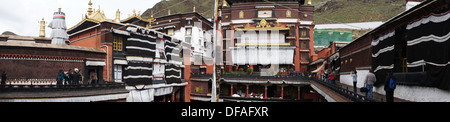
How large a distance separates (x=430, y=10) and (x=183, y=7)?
102m

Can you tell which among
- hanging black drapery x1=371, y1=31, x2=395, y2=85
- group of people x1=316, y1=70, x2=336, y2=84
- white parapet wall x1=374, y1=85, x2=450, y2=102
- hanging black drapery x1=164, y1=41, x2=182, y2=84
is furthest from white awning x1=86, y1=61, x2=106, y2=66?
white parapet wall x1=374, y1=85, x2=450, y2=102

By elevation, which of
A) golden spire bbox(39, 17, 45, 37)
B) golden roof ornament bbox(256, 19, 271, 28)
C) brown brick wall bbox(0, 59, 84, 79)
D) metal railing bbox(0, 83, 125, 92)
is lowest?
metal railing bbox(0, 83, 125, 92)

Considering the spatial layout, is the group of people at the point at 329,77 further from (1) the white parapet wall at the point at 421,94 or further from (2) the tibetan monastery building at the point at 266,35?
(2) the tibetan monastery building at the point at 266,35

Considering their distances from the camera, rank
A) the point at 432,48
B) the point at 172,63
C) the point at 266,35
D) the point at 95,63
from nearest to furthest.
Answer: the point at 432,48, the point at 95,63, the point at 172,63, the point at 266,35

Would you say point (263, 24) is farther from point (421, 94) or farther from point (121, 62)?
point (421, 94)

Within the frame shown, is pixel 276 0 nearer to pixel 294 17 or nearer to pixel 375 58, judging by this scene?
pixel 294 17

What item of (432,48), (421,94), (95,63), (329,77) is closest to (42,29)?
(95,63)

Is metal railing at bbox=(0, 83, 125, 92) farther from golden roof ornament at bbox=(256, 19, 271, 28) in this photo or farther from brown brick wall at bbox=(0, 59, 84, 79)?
golden roof ornament at bbox=(256, 19, 271, 28)

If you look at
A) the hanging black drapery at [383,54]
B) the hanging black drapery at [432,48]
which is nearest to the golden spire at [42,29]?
the hanging black drapery at [383,54]

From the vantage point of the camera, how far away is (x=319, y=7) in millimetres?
104188

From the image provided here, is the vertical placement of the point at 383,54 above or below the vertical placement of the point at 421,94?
above

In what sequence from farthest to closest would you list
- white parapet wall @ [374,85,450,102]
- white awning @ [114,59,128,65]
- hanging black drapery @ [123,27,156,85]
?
hanging black drapery @ [123,27,156,85] → white awning @ [114,59,128,65] → white parapet wall @ [374,85,450,102]

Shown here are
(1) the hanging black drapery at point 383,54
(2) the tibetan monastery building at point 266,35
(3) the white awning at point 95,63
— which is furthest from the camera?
(2) the tibetan monastery building at point 266,35
